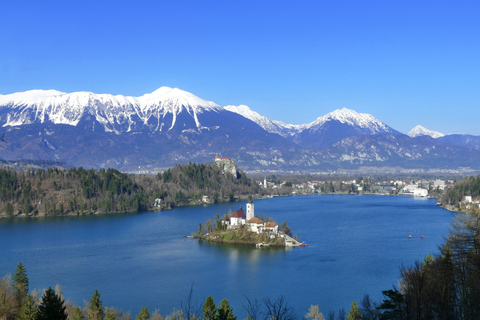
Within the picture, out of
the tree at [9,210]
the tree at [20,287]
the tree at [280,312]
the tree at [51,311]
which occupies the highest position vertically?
the tree at [9,210]

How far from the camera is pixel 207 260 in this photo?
29359 millimetres

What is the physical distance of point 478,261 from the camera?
43.7 feet

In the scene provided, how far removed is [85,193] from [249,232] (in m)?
29.4

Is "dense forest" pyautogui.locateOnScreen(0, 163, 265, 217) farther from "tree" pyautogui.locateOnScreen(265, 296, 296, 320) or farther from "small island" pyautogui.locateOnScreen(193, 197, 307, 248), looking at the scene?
"tree" pyautogui.locateOnScreen(265, 296, 296, 320)

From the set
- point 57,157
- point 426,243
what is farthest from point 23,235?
point 57,157

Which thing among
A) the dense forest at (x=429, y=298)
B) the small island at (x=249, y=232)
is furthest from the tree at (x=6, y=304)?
the small island at (x=249, y=232)

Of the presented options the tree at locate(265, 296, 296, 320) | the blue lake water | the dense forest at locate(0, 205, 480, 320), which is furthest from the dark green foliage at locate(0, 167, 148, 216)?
the dense forest at locate(0, 205, 480, 320)

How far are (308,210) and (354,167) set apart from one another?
438 feet

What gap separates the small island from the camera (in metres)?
34.0

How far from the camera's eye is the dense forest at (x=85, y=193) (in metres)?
56.0

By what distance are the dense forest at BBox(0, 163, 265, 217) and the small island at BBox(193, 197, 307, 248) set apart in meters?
22.8

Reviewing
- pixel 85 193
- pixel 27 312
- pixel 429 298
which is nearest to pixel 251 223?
A: pixel 429 298

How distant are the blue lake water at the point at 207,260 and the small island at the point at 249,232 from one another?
1.21 metres

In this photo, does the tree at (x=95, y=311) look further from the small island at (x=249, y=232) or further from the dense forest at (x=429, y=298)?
the small island at (x=249, y=232)
